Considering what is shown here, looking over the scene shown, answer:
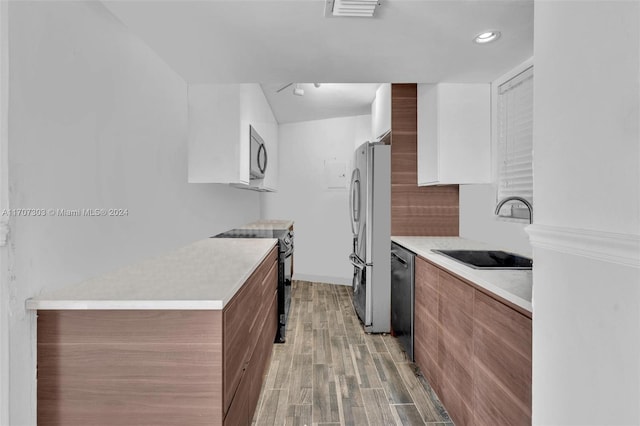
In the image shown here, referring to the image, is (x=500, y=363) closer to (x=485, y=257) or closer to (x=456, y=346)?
(x=456, y=346)

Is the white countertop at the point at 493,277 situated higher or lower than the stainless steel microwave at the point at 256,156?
lower

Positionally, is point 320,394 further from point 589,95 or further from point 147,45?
point 147,45

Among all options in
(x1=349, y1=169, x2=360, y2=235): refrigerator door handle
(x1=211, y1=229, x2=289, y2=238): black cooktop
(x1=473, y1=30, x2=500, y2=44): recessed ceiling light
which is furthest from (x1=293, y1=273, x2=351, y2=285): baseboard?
(x1=473, y1=30, x2=500, y2=44): recessed ceiling light

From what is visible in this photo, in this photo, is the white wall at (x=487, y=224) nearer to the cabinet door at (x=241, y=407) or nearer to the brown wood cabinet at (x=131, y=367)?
the cabinet door at (x=241, y=407)

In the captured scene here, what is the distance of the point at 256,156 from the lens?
3.32 m

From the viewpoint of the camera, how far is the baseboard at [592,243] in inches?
26.3

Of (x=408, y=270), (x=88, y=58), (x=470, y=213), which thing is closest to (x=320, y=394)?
(x=408, y=270)

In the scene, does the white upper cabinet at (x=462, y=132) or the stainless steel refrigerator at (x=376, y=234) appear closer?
the white upper cabinet at (x=462, y=132)

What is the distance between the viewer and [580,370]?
2.64 feet

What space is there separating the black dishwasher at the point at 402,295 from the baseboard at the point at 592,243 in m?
1.64

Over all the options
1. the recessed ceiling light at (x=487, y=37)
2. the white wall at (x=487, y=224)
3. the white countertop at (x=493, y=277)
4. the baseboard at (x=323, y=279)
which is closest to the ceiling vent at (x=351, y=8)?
the recessed ceiling light at (x=487, y=37)

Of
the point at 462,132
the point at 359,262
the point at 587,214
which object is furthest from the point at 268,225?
the point at 587,214

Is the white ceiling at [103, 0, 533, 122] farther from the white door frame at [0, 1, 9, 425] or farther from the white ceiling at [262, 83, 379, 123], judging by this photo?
the white ceiling at [262, 83, 379, 123]

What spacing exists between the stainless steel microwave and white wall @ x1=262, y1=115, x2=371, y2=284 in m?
1.83
